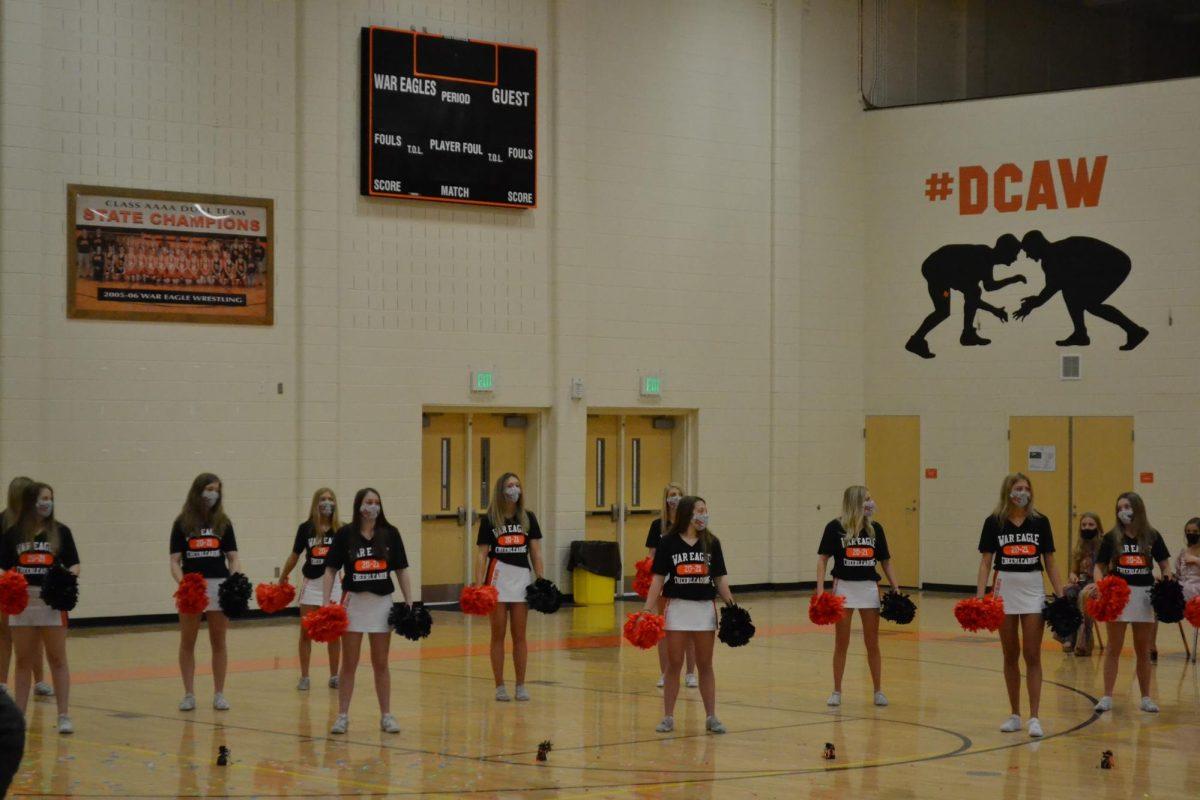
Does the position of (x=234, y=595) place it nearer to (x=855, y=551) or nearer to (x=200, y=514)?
(x=200, y=514)

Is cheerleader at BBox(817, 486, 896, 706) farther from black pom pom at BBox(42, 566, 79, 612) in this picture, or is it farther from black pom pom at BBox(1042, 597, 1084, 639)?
black pom pom at BBox(42, 566, 79, 612)

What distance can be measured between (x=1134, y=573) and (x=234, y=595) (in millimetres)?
6939

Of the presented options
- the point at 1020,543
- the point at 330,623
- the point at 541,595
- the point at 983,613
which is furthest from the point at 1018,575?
the point at 330,623

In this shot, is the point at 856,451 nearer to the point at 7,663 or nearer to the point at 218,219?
the point at 218,219

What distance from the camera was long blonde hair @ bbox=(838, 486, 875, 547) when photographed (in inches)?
463

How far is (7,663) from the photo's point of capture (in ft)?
37.4

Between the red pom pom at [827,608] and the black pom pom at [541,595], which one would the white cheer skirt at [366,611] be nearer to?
the black pom pom at [541,595]

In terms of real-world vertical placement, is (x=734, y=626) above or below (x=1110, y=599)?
below

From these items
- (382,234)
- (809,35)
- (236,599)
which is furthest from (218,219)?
(809,35)

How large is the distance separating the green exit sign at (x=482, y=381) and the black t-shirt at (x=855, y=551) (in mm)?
8240

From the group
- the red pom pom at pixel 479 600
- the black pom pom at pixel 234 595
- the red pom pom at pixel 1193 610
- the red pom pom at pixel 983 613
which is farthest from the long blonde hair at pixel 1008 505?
the black pom pom at pixel 234 595

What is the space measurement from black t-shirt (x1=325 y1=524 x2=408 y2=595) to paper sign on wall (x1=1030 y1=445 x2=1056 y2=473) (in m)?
12.7

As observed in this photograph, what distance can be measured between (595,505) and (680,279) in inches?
135

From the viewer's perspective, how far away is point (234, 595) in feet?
36.0
